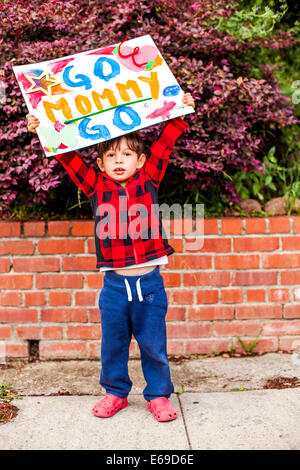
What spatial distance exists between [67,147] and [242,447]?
1.55m

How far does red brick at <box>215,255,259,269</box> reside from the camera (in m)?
3.38

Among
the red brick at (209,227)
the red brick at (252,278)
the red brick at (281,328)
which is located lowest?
the red brick at (281,328)

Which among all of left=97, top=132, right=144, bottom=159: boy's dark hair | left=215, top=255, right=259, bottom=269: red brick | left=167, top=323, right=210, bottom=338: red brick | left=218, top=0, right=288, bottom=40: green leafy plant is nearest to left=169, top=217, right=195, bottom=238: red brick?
left=215, top=255, right=259, bottom=269: red brick

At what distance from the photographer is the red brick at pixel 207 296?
11.1 feet

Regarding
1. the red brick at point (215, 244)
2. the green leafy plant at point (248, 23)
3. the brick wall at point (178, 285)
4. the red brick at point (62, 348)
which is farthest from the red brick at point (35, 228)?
the green leafy plant at point (248, 23)

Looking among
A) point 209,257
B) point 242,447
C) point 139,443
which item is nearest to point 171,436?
point 139,443

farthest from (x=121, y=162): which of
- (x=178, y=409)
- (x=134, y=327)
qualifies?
(x=178, y=409)

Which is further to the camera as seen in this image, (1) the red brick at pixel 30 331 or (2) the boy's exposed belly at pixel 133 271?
(1) the red brick at pixel 30 331

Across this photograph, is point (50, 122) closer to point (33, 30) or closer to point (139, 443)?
point (33, 30)

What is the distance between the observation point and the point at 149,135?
10.3 ft

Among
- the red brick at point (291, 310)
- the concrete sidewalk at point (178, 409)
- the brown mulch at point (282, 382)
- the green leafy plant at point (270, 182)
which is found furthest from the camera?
the green leafy plant at point (270, 182)

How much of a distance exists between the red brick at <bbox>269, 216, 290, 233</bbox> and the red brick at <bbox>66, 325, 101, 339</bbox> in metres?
1.25

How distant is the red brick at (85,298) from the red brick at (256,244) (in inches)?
36.8

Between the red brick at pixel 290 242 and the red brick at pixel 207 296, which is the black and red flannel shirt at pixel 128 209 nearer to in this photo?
the red brick at pixel 207 296
